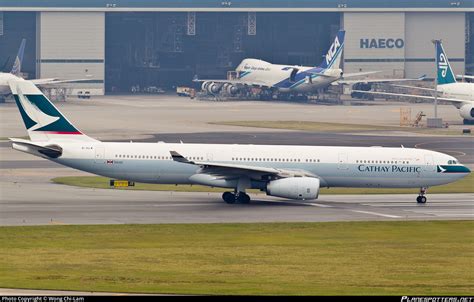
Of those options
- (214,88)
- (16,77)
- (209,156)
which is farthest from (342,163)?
(214,88)

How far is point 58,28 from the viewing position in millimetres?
179500

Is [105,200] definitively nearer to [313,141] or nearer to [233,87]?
[313,141]

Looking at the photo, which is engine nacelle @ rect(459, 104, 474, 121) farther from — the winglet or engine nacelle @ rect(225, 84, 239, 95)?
the winglet

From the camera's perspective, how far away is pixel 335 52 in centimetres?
15900

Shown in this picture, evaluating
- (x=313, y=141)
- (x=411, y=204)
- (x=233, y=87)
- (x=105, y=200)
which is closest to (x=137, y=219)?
(x=105, y=200)

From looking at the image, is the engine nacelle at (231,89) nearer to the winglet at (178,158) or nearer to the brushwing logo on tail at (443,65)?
the brushwing logo on tail at (443,65)

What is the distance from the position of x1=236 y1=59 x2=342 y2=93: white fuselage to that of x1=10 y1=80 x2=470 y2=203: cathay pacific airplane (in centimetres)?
9922

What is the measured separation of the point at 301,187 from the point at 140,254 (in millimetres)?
17981

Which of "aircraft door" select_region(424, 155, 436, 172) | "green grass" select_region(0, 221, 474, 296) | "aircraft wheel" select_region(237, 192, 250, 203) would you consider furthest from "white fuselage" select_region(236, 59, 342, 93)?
"green grass" select_region(0, 221, 474, 296)

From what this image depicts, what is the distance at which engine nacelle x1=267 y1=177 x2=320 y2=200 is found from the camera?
6038 centimetres

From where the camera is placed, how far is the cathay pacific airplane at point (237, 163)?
61.5 m

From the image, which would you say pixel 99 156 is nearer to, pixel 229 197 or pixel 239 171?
pixel 229 197
